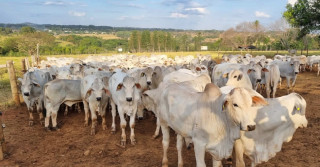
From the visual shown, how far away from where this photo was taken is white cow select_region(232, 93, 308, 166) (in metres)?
4.79

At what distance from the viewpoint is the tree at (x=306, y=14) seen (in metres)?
20.5

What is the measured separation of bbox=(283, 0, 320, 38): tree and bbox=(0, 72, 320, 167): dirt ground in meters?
13.8

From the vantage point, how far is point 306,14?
20.9 m

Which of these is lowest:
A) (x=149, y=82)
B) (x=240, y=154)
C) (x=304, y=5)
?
(x=240, y=154)

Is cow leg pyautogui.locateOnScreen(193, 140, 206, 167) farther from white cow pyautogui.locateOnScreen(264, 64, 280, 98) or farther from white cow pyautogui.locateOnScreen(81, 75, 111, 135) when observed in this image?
white cow pyautogui.locateOnScreen(264, 64, 280, 98)

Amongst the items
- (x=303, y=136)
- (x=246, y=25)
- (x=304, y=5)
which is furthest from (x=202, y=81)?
(x=246, y=25)

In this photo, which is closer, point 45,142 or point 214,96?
point 214,96

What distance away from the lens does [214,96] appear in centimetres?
430

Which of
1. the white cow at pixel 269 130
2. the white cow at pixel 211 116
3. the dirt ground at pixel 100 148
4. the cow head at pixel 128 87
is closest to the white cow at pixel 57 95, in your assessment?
the dirt ground at pixel 100 148

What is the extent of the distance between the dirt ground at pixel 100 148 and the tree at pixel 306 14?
13.8 metres

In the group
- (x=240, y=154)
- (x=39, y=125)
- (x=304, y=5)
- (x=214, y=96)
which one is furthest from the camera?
(x=304, y=5)

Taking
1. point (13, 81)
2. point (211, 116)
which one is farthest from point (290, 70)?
point (13, 81)

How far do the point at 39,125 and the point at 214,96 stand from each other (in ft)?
24.9

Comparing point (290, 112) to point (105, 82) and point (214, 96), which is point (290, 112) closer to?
point (214, 96)
